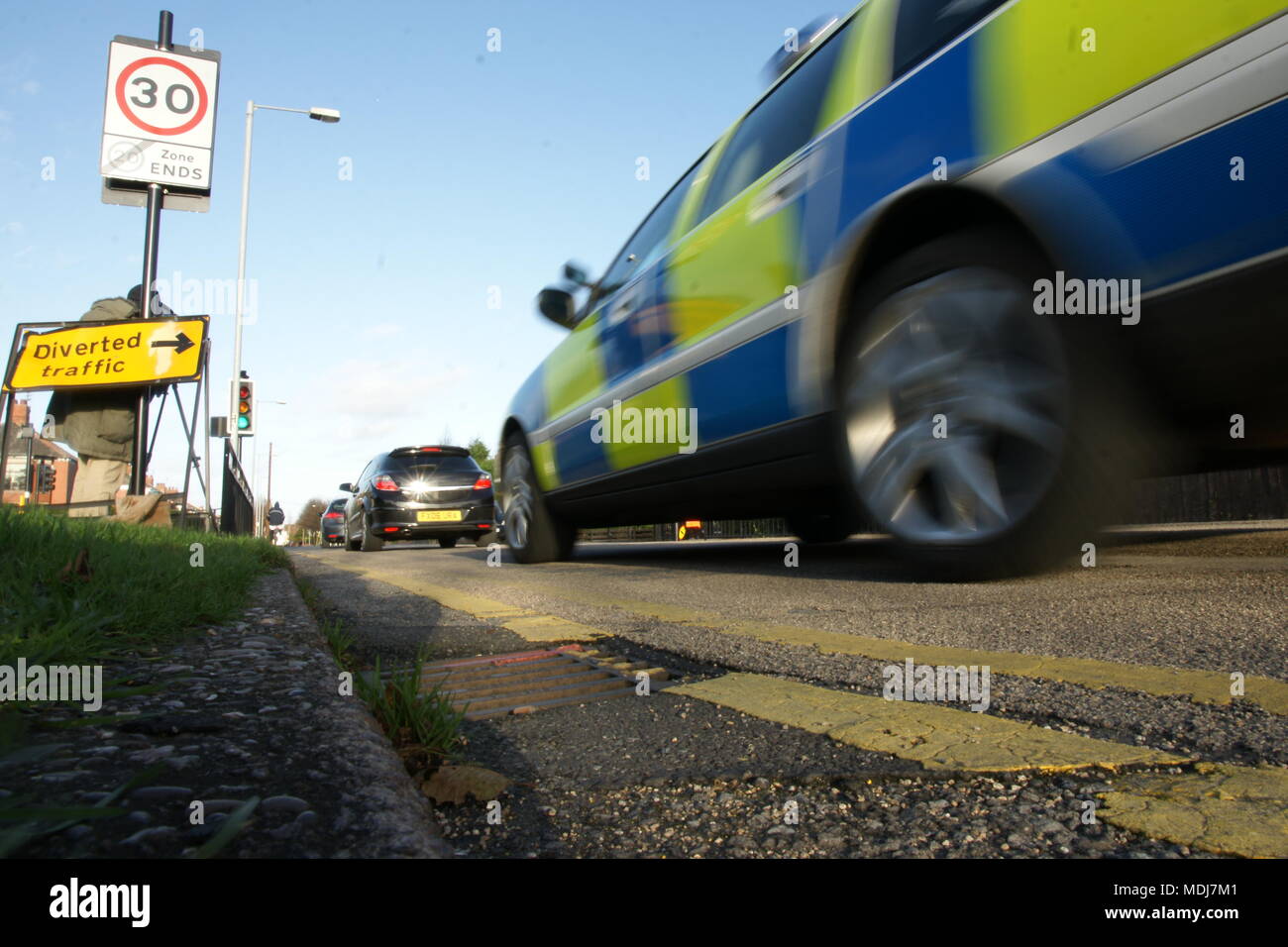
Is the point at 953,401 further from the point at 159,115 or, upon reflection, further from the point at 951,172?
the point at 159,115

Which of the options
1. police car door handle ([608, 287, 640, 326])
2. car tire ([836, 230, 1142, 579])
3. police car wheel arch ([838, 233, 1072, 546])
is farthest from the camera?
police car door handle ([608, 287, 640, 326])

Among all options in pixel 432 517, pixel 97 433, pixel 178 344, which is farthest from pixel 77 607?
→ pixel 432 517

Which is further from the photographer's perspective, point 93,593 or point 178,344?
point 178,344

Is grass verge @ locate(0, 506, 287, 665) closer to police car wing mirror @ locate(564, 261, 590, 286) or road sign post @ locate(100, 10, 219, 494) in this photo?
police car wing mirror @ locate(564, 261, 590, 286)

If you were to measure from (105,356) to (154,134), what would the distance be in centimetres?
229

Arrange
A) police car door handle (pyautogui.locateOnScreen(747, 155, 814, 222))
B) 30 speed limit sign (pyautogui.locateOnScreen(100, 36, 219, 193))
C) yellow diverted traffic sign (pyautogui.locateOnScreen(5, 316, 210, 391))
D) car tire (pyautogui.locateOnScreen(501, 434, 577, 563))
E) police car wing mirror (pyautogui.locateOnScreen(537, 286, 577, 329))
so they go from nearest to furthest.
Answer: police car door handle (pyautogui.locateOnScreen(747, 155, 814, 222)), police car wing mirror (pyautogui.locateOnScreen(537, 286, 577, 329)), car tire (pyautogui.locateOnScreen(501, 434, 577, 563)), yellow diverted traffic sign (pyautogui.locateOnScreen(5, 316, 210, 391)), 30 speed limit sign (pyautogui.locateOnScreen(100, 36, 219, 193))

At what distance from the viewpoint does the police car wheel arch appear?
2.49 metres

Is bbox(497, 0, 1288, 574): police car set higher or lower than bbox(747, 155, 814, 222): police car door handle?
lower

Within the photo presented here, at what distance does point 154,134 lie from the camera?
7.84 meters

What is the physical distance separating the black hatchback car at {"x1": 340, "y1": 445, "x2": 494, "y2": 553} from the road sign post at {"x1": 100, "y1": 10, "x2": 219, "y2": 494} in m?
4.89

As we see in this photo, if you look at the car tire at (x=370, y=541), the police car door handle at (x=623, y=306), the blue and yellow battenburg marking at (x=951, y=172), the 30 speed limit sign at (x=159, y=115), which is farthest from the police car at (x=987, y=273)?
the car tire at (x=370, y=541)

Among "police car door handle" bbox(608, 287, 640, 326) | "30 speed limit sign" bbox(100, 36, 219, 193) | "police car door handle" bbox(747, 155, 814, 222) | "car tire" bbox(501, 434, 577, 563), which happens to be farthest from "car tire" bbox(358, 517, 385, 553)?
"police car door handle" bbox(747, 155, 814, 222)

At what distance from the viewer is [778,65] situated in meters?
4.13

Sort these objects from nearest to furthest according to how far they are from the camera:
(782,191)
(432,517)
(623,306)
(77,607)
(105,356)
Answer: (77,607), (782,191), (623,306), (105,356), (432,517)
